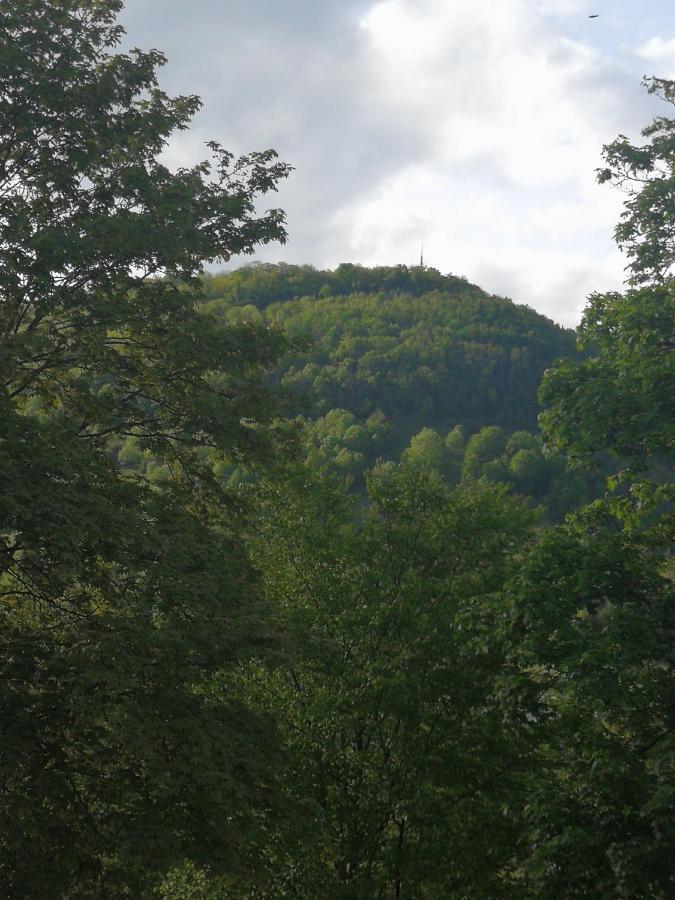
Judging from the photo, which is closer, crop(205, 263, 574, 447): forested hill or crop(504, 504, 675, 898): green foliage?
crop(504, 504, 675, 898): green foliage

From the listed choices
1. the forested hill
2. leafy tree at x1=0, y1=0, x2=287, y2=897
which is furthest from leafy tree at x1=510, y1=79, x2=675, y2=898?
the forested hill

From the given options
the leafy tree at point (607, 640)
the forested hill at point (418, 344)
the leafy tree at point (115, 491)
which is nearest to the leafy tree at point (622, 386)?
the leafy tree at point (607, 640)

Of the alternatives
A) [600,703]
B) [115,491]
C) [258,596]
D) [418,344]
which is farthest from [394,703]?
[418,344]

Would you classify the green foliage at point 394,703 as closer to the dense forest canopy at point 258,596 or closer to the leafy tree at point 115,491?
the dense forest canopy at point 258,596

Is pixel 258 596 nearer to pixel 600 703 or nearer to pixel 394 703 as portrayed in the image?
pixel 394 703

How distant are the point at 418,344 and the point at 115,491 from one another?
144474mm

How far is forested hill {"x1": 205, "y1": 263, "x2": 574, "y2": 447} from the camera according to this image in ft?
474

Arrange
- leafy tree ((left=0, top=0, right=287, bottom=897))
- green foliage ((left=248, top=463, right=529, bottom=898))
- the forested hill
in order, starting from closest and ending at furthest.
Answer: leafy tree ((left=0, top=0, right=287, bottom=897)) → green foliage ((left=248, top=463, right=529, bottom=898)) → the forested hill

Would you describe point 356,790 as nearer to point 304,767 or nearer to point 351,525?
point 304,767

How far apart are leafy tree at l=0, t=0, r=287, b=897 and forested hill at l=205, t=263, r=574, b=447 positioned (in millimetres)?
123601

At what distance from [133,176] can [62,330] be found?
2626mm

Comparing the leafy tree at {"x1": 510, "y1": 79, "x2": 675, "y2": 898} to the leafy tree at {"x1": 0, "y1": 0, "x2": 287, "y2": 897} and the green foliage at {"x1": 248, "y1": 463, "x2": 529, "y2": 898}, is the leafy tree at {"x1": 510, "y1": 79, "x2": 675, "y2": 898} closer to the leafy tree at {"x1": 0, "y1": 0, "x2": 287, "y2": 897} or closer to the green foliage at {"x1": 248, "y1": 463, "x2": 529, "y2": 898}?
the green foliage at {"x1": 248, "y1": 463, "x2": 529, "y2": 898}

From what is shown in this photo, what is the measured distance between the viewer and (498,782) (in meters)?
14.2

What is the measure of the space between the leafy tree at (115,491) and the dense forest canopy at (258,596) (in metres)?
0.05
